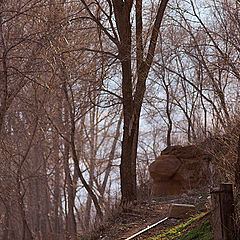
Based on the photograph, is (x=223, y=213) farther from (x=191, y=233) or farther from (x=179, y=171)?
(x=179, y=171)

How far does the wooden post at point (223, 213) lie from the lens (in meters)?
4.48

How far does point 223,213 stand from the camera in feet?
14.9

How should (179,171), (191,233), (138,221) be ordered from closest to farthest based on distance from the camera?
1. (191,233)
2. (138,221)
3. (179,171)

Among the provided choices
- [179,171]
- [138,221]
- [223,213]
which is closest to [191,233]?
[223,213]

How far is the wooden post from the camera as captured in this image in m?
4.48

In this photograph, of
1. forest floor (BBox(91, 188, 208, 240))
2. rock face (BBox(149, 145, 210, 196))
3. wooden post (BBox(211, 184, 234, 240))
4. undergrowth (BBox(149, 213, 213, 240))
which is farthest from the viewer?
rock face (BBox(149, 145, 210, 196))

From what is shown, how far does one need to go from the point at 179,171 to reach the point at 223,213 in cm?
926

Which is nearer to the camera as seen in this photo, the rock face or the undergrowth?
the undergrowth

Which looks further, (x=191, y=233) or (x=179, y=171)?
(x=179, y=171)

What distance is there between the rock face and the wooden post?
876 cm

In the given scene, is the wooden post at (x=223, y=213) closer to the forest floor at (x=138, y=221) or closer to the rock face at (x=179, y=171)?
the forest floor at (x=138, y=221)

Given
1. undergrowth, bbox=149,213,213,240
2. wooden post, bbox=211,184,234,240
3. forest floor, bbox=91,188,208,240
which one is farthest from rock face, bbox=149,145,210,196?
wooden post, bbox=211,184,234,240

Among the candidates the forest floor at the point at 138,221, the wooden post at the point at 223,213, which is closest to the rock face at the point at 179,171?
the forest floor at the point at 138,221

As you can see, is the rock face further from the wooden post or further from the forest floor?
the wooden post
